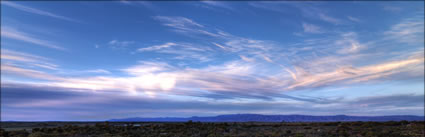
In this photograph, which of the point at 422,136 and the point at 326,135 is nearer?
the point at 422,136

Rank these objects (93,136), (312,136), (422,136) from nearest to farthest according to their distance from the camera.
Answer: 1. (422,136)
2. (312,136)
3. (93,136)

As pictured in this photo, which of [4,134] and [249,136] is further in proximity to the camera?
[4,134]

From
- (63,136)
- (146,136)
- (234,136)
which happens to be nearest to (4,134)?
(63,136)

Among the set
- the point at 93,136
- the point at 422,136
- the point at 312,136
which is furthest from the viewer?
the point at 93,136

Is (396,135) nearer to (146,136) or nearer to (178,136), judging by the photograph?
(178,136)

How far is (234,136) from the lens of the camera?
31.7 metres

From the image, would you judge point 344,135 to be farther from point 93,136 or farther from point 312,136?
point 93,136

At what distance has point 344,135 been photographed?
32125 mm

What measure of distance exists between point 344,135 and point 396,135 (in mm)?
5541

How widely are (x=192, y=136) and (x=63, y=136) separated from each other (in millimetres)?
16532

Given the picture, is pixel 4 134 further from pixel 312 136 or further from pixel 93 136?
pixel 312 136

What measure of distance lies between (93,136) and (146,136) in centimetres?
693

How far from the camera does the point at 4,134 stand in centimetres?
3516

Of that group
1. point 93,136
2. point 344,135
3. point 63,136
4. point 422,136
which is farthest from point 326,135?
point 63,136
